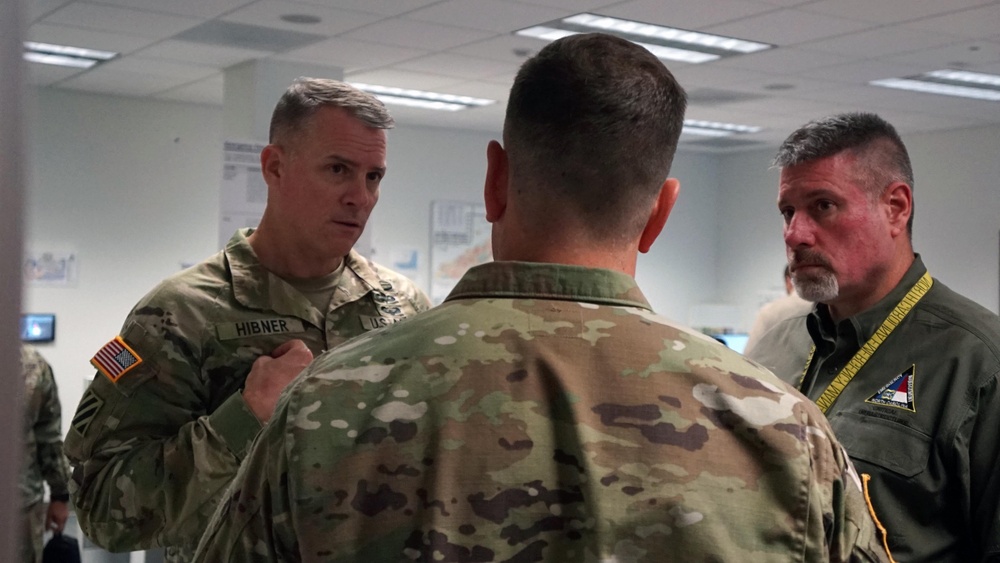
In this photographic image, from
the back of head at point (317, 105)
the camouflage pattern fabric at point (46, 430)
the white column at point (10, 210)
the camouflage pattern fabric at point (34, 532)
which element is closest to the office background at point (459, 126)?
the camouflage pattern fabric at point (46, 430)

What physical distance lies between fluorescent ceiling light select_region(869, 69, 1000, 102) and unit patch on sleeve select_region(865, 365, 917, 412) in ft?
16.5

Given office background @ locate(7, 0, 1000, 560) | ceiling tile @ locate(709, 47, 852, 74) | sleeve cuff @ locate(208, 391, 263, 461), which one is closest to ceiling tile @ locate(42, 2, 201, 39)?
office background @ locate(7, 0, 1000, 560)

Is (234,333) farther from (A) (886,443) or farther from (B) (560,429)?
(A) (886,443)

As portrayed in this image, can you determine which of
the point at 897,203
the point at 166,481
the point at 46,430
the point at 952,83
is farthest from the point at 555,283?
the point at 952,83

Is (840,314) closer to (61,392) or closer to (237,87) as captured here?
(237,87)

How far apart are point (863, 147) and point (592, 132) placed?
43.7 inches

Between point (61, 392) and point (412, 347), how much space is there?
6949 millimetres

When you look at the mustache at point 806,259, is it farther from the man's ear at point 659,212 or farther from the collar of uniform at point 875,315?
the man's ear at point 659,212

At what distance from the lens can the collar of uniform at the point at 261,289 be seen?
179cm

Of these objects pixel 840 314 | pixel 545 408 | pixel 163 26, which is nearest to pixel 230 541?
pixel 545 408

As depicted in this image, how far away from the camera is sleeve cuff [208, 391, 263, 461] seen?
Result: 152 cm

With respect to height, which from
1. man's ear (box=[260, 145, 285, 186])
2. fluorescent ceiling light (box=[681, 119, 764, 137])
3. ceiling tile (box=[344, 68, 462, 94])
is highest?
ceiling tile (box=[344, 68, 462, 94])

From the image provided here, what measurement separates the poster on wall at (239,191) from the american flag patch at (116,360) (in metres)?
3.25

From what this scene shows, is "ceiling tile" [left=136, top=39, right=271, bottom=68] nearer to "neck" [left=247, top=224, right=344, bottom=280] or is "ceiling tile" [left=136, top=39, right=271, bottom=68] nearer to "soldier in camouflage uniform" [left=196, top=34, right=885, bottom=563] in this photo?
"neck" [left=247, top=224, right=344, bottom=280]
